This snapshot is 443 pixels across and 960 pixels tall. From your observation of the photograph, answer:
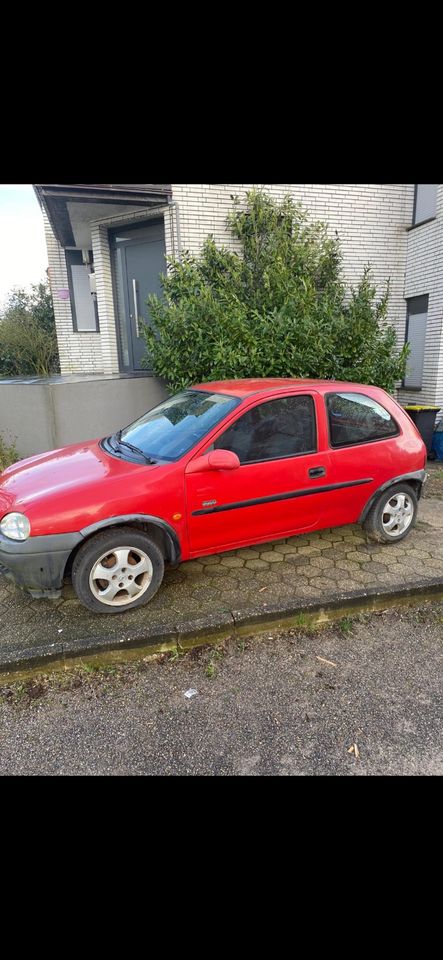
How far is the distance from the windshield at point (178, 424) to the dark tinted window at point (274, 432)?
0.53 feet

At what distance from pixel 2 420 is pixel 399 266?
8031 millimetres

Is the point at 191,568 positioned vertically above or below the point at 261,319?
below

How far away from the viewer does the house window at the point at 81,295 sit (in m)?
11.3

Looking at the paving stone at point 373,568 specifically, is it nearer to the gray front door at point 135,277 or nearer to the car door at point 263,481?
the car door at point 263,481

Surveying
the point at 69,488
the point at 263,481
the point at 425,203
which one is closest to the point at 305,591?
the point at 263,481

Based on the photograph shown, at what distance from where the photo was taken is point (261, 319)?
258 inches

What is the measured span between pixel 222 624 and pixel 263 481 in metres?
1.05

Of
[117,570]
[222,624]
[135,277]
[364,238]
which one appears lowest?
[222,624]

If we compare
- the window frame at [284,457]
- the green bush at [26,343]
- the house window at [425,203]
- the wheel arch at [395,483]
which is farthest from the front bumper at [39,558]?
the house window at [425,203]

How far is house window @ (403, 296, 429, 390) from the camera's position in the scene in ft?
31.7

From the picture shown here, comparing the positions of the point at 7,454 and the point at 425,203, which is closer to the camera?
the point at 7,454

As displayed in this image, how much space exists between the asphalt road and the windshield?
4.62ft

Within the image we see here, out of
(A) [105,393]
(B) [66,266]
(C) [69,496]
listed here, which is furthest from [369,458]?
(B) [66,266]

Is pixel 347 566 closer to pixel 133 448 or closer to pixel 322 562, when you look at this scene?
pixel 322 562
